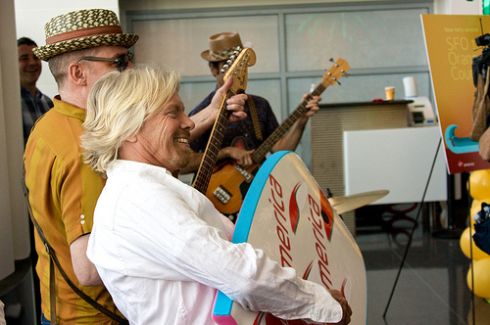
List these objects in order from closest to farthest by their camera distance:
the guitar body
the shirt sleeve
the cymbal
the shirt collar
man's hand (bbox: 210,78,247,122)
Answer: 1. the shirt sleeve
2. the shirt collar
3. man's hand (bbox: 210,78,247,122)
4. the cymbal
5. the guitar body

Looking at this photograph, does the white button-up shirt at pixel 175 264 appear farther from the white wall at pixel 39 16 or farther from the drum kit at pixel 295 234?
the white wall at pixel 39 16

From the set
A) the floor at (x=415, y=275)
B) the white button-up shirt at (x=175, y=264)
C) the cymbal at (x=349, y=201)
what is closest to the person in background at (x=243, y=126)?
the cymbal at (x=349, y=201)

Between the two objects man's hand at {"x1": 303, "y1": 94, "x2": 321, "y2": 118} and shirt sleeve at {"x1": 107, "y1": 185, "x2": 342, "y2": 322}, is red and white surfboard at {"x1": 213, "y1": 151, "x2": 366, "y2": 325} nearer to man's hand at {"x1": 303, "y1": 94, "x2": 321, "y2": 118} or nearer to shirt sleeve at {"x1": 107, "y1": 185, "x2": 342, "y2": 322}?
shirt sleeve at {"x1": 107, "y1": 185, "x2": 342, "y2": 322}

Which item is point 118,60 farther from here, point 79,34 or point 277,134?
point 277,134

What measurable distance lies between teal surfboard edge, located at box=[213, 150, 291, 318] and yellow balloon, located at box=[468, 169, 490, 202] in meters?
2.95

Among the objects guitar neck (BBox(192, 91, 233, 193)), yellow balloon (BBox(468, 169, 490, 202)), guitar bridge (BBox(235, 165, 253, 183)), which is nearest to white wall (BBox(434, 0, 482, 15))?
yellow balloon (BBox(468, 169, 490, 202))

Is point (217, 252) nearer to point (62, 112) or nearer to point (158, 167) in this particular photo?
point (158, 167)

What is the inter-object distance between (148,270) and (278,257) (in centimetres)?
34

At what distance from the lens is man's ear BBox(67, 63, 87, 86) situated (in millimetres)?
1772

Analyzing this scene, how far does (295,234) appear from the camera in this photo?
164 centimetres

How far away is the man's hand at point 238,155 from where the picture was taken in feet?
10.3

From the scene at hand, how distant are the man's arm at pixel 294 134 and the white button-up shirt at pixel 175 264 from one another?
213 cm

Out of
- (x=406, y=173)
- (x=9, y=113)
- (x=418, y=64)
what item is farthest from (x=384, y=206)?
(x=9, y=113)

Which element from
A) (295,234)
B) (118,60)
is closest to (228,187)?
(118,60)
